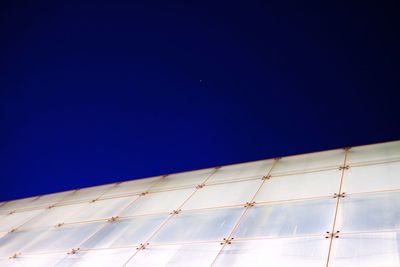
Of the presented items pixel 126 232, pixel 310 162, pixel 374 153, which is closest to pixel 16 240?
pixel 126 232

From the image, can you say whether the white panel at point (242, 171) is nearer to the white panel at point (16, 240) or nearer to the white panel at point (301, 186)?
the white panel at point (301, 186)

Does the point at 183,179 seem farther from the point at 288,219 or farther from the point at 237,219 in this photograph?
the point at 288,219

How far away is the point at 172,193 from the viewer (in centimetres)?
445

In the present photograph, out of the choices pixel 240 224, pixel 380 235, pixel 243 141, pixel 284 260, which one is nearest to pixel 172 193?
pixel 243 141

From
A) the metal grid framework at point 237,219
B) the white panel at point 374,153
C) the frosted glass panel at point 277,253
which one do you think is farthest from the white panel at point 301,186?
the frosted glass panel at point 277,253

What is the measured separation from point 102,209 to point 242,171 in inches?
61.1

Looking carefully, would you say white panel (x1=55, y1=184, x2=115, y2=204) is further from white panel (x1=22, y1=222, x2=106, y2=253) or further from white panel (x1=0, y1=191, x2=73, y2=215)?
white panel (x1=22, y1=222, x2=106, y2=253)

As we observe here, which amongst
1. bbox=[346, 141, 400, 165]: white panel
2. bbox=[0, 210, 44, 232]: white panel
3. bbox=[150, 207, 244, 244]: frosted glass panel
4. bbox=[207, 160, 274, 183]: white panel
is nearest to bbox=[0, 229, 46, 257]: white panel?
bbox=[0, 210, 44, 232]: white panel

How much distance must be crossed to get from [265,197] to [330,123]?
1.18 m

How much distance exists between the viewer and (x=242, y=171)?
4.55 meters

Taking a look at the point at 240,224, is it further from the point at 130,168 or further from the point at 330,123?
the point at 130,168

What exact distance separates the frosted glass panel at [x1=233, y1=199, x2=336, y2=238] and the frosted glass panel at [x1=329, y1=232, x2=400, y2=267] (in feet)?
0.81

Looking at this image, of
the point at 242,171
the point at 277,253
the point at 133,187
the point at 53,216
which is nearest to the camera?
the point at 277,253

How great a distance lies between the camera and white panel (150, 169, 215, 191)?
4661 millimetres
